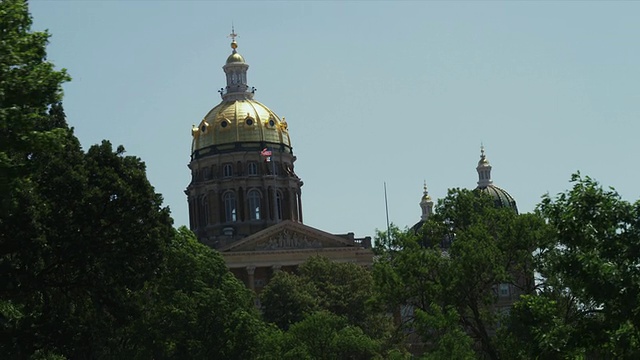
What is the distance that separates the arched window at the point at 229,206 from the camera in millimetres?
142000

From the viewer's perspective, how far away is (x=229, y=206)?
142 m

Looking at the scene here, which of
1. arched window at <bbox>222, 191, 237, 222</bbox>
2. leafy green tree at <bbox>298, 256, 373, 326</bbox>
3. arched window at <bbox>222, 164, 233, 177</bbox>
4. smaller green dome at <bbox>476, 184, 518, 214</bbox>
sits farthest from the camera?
smaller green dome at <bbox>476, 184, 518, 214</bbox>

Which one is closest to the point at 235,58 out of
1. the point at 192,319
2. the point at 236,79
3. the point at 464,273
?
the point at 236,79

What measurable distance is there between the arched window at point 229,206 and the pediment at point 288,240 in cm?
913

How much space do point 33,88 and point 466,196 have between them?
3389cm

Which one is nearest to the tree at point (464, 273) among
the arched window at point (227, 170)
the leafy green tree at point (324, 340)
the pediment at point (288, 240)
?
the leafy green tree at point (324, 340)

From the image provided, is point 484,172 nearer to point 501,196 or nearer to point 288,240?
point 501,196

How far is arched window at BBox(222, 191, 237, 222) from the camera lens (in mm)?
142000

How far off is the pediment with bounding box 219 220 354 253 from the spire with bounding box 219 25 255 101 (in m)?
17.9

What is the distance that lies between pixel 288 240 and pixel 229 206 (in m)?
11.0

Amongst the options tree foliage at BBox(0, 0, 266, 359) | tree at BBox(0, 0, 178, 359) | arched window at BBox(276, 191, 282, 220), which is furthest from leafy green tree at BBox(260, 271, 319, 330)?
tree at BBox(0, 0, 178, 359)

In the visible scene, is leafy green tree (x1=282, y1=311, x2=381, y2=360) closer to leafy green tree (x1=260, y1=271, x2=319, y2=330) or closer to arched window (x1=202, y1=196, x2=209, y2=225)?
leafy green tree (x1=260, y1=271, x2=319, y2=330)

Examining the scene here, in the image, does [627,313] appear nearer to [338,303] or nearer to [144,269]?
[144,269]

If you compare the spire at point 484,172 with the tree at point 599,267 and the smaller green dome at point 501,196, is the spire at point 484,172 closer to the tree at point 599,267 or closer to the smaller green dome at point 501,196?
the smaller green dome at point 501,196
